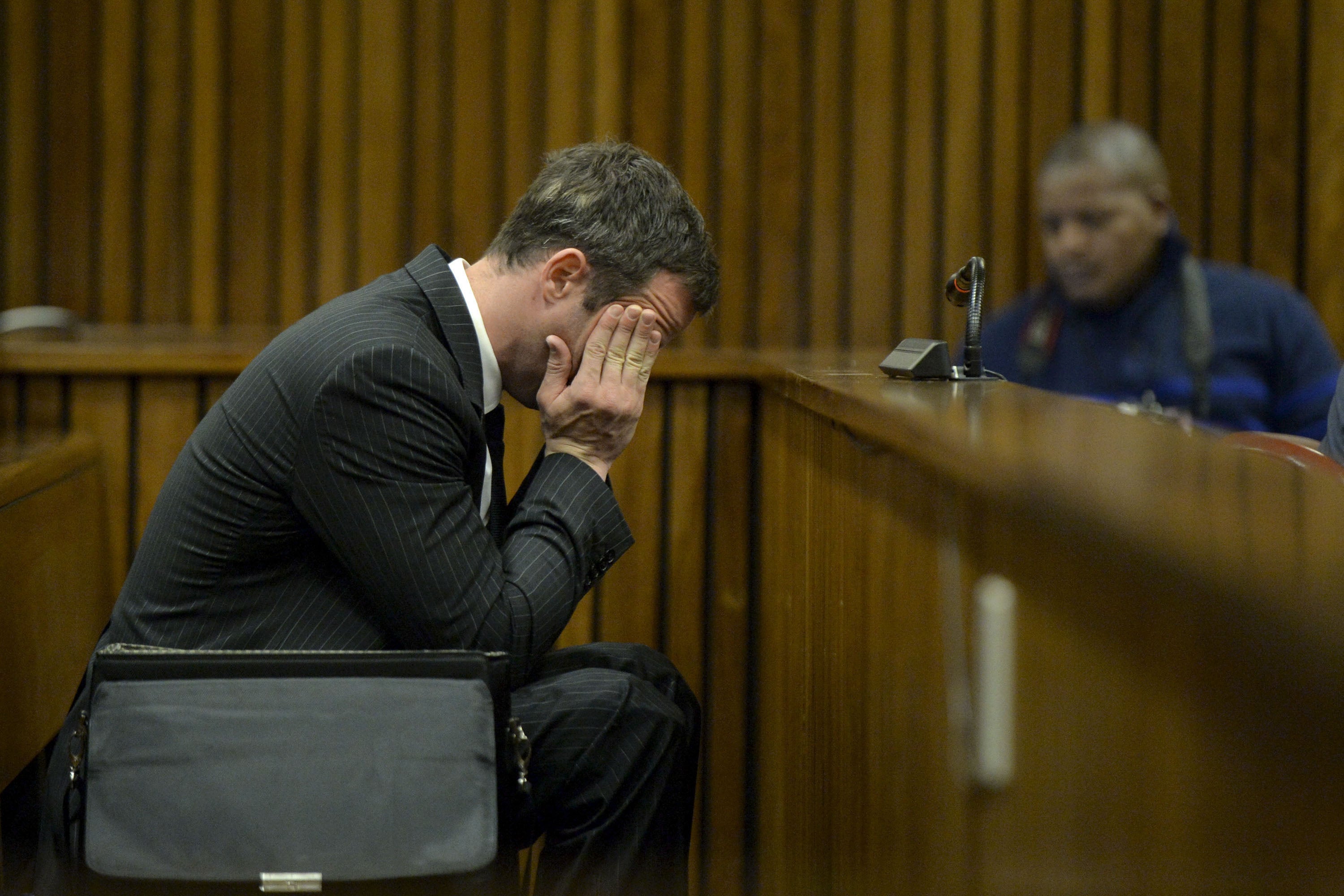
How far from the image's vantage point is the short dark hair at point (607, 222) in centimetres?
158

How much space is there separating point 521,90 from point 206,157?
26.8 inches

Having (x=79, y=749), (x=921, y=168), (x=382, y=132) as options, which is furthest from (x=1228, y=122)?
(x=79, y=749)

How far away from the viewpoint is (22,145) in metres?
2.76

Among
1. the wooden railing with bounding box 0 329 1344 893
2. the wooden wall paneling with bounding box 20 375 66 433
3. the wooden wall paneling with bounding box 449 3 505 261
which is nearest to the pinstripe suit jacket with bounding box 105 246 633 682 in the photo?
the wooden railing with bounding box 0 329 1344 893

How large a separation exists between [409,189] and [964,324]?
1.25 meters

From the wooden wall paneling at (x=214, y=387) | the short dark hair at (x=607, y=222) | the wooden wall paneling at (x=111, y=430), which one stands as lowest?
the wooden wall paneling at (x=111, y=430)

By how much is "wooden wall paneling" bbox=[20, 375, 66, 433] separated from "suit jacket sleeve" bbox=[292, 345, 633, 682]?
126 centimetres

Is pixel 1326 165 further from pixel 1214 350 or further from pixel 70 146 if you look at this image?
pixel 70 146

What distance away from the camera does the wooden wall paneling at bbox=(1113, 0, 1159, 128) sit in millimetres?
2918

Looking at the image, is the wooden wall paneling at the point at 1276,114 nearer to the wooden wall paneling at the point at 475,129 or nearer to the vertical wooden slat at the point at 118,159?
the wooden wall paneling at the point at 475,129

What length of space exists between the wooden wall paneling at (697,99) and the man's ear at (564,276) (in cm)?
129

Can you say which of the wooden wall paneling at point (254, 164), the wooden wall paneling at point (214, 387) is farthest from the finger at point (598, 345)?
the wooden wall paneling at point (254, 164)

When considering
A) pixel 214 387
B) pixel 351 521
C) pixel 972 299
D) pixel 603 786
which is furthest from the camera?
pixel 214 387

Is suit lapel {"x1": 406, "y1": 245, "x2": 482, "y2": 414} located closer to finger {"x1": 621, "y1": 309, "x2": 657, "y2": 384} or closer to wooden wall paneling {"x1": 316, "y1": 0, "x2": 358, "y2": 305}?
finger {"x1": 621, "y1": 309, "x2": 657, "y2": 384}
